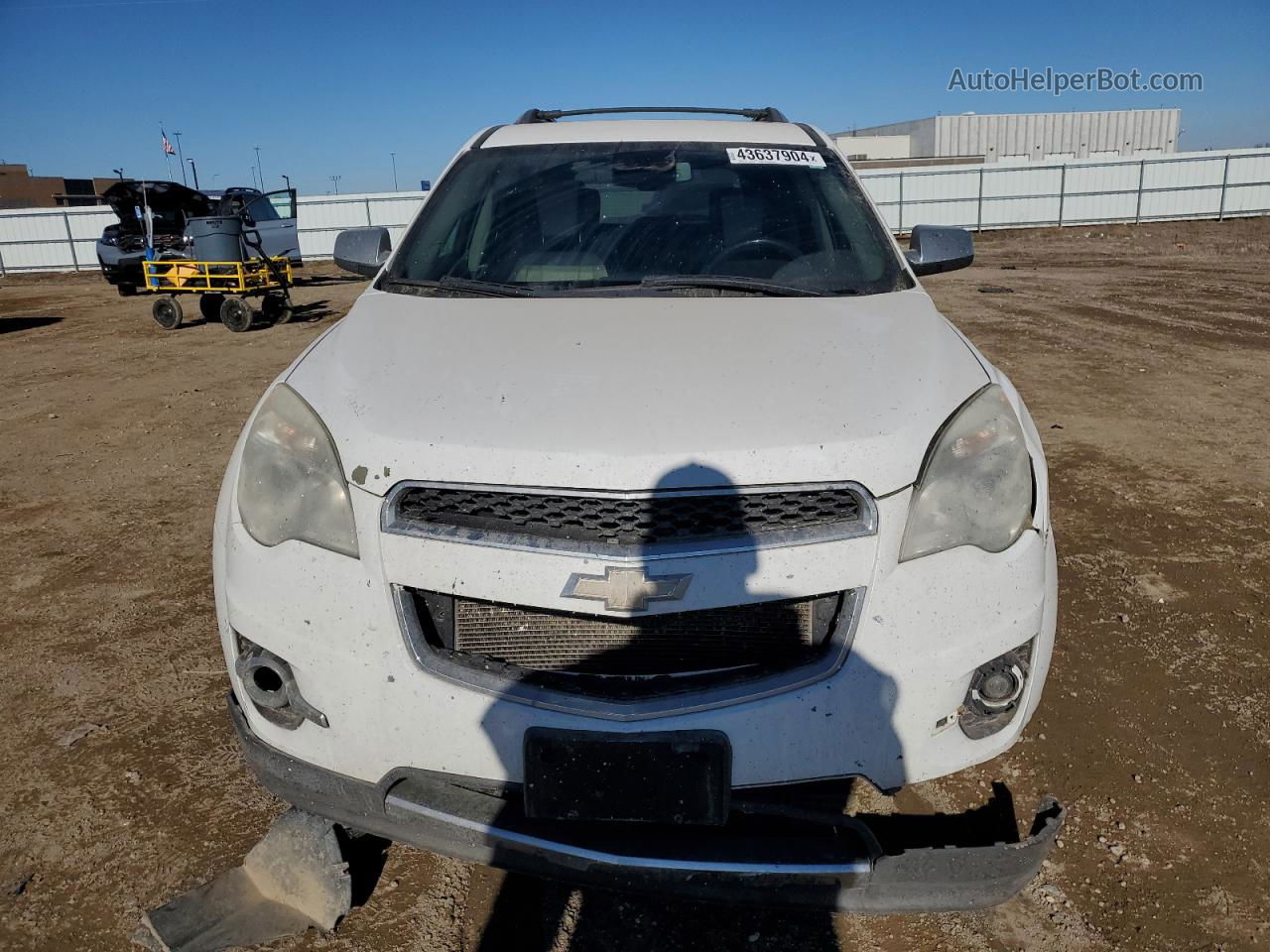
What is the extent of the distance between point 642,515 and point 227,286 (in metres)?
12.5

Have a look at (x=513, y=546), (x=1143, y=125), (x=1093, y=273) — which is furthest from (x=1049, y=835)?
(x=1143, y=125)

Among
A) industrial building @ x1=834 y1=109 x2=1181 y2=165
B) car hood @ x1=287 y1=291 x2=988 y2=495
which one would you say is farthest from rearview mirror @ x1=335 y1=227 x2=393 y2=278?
industrial building @ x1=834 y1=109 x2=1181 y2=165

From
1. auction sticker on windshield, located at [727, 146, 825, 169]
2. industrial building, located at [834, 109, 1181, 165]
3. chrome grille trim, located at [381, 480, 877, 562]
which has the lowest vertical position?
chrome grille trim, located at [381, 480, 877, 562]

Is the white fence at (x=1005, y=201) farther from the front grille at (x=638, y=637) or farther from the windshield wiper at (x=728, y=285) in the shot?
the front grille at (x=638, y=637)

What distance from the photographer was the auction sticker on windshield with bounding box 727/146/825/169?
3.37 meters

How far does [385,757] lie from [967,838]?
145 cm

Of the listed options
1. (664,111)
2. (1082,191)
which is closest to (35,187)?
(1082,191)

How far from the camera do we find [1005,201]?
26.3m

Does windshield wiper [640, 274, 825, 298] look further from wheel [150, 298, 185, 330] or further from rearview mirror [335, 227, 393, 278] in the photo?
wheel [150, 298, 185, 330]

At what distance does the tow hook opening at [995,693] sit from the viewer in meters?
1.88

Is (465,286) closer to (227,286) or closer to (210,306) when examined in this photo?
(227,286)

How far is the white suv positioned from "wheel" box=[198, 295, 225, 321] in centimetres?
1294

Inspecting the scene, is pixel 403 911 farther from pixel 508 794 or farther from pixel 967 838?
pixel 967 838

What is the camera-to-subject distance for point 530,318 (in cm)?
251
